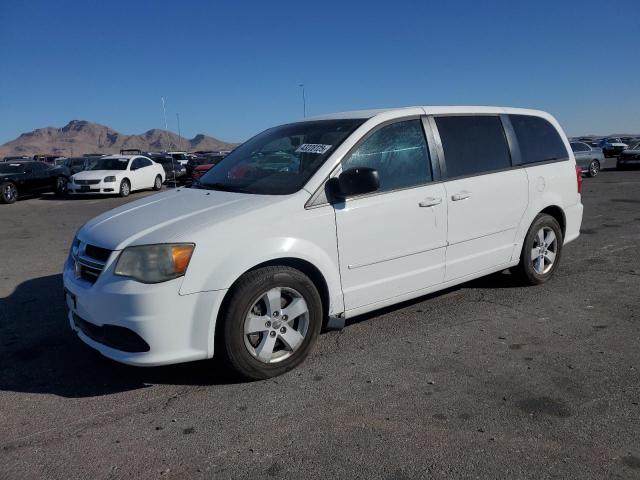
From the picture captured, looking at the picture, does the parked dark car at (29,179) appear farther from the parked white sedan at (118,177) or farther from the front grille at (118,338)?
the front grille at (118,338)

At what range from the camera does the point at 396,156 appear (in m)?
4.27

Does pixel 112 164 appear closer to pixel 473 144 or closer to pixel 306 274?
pixel 473 144

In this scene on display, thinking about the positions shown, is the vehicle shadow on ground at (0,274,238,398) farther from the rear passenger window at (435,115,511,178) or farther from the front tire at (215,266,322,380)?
the rear passenger window at (435,115,511,178)

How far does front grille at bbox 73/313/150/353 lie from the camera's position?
329 centimetres

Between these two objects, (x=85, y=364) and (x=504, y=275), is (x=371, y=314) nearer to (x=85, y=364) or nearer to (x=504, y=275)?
(x=504, y=275)

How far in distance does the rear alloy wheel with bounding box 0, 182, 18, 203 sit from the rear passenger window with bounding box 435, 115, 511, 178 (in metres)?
18.0

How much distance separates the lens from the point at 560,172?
5641 millimetres

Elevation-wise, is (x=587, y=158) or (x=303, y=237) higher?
(x=303, y=237)

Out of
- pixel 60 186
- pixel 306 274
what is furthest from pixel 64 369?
pixel 60 186

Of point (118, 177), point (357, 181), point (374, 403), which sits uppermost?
point (118, 177)

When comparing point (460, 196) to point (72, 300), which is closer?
point (72, 300)

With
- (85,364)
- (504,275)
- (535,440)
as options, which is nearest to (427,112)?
(504,275)

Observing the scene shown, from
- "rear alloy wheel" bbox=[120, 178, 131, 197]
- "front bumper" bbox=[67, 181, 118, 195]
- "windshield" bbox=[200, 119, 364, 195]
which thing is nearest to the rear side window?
"windshield" bbox=[200, 119, 364, 195]

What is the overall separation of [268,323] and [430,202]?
1.66 meters
